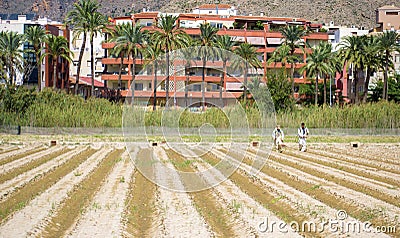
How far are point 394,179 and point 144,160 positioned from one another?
11.9m

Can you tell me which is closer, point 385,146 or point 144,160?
point 144,160

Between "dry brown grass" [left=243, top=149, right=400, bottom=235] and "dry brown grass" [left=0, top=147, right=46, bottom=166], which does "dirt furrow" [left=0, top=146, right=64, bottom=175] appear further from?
"dry brown grass" [left=243, top=149, right=400, bottom=235]

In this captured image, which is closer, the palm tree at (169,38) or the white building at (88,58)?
the palm tree at (169,38)

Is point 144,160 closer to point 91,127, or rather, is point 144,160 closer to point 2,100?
point 91,127

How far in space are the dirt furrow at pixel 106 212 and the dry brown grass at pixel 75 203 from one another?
0.69 feet

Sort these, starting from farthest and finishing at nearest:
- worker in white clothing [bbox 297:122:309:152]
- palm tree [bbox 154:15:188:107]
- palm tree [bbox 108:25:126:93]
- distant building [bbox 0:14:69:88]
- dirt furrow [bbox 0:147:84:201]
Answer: distant building [bbox 0:14:69:88] → palm tree [bbox 108:25:126:93] → palm tree [bbox 154:15:188:107] → worker in white clothing [bbox 297:122:309:152] → dirt furrow [bbox 0:147:84:201]

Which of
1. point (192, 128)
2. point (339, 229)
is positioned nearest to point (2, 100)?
point (192, 128)

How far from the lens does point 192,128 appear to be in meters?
56.2

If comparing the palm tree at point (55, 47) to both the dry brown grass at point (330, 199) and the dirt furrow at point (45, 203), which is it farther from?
the dry brown grass at point (330, 199)

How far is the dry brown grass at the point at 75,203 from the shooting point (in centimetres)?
1562

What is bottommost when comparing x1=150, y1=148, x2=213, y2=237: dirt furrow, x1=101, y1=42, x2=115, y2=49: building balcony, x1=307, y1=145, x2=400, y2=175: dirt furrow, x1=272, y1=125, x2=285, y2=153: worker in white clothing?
x1=150, y1=148, x2=213, y2=237: dirt furrow

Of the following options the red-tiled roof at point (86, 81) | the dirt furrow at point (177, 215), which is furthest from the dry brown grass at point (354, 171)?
the red-tiled roof at point (86, 81)

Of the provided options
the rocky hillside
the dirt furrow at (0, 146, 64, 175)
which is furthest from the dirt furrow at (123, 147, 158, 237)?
the rocky hillside

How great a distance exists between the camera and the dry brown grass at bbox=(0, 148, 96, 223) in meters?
18.2
